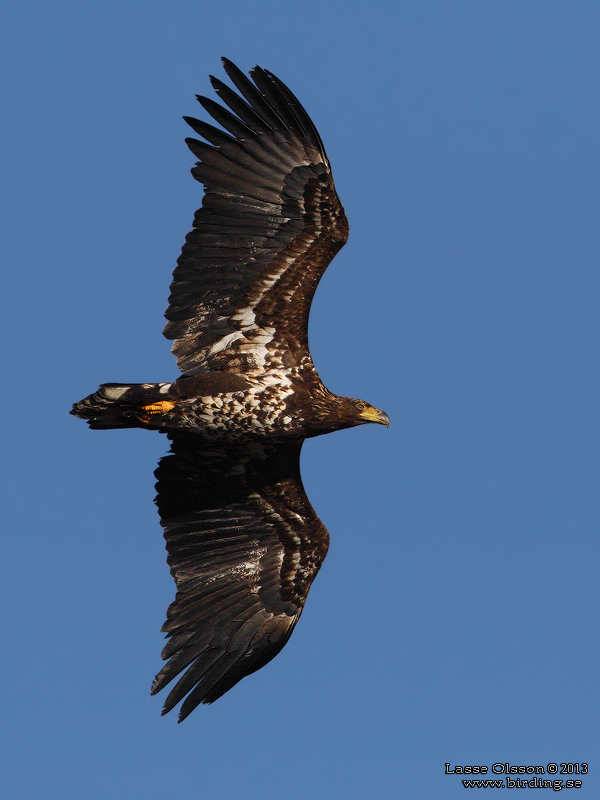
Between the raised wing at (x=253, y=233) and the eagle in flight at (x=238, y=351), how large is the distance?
0.01 meters

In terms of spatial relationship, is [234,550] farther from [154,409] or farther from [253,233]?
[253,233]

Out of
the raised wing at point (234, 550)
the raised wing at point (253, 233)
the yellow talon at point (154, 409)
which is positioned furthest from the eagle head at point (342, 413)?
the yellow talon at point (154, 409)

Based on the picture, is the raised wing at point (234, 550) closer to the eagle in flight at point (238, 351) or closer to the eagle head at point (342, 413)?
the eagle in flight at point (238, 351)

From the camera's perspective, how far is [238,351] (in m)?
16.3

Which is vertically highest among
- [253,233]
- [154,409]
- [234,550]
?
[253,233]

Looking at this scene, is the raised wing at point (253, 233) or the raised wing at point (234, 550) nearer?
the raised wing at point (253, 233)

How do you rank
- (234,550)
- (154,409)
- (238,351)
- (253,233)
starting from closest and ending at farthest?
(154,409)
(253,233)
(238,351)
(234,550)

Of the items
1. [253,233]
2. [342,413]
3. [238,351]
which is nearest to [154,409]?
[238,351]

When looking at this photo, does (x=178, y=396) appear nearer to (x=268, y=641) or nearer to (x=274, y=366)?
(x=274, y=366)

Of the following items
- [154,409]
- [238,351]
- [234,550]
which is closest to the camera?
[154,409]

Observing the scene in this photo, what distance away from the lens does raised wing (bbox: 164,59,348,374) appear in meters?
15.9

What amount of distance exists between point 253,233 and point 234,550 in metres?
3.78

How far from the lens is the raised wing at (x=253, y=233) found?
1586 centimetres

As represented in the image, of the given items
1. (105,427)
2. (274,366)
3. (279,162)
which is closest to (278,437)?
(274,366)
